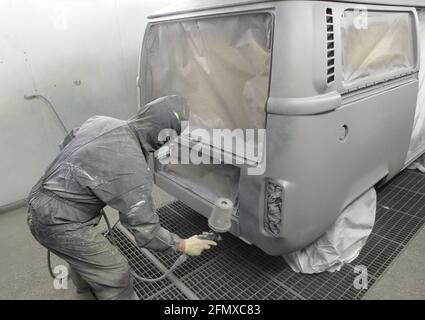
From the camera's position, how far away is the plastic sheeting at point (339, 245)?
220 centimetres

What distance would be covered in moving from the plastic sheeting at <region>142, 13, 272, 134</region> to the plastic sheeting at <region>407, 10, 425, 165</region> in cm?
197

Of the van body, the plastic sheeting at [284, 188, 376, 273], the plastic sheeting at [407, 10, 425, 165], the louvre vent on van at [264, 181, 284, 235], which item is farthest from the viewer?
the plastic sheeting at [407, 10, 425, 165]

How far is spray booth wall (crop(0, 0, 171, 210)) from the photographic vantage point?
3.26 m

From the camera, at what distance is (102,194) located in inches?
65.6

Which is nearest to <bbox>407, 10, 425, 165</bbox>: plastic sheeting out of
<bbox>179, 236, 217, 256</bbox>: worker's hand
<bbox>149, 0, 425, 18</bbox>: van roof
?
<bbox>149, 0, 425, 18</bbox>: van roof

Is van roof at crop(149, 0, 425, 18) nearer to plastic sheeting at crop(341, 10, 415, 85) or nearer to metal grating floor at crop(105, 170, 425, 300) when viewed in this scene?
plastic sheeting at crop(341, 10, 415, 85)

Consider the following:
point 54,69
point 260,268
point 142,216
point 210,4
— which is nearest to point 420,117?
point 260,268

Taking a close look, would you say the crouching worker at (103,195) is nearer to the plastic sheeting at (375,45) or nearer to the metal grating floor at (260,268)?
the metal grating floor at (260,268)

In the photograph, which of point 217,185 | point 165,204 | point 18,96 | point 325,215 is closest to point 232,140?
point 217,185

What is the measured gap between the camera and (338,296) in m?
2.01

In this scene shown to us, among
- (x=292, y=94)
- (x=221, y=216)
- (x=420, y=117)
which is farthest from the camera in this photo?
(x=420, y=117)

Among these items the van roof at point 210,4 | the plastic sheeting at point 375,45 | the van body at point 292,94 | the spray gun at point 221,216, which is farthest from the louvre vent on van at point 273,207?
the van roof at point 210,4

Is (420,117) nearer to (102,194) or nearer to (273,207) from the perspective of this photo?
(273,207)

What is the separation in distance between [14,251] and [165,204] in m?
1.41
